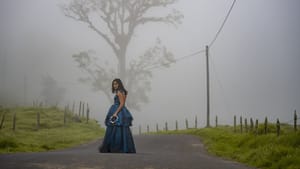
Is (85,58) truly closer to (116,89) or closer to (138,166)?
(116,89)

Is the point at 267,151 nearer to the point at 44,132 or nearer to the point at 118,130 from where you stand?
the point at 118,130

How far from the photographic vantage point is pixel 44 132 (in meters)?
28.1

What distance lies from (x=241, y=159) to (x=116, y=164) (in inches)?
206

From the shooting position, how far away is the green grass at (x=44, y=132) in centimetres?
1805

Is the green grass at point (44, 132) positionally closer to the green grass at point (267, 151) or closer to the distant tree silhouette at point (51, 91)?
the green grass at point (267, 151)

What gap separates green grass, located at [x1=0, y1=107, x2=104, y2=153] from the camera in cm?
1805

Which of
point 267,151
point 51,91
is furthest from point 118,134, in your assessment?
point 51,91

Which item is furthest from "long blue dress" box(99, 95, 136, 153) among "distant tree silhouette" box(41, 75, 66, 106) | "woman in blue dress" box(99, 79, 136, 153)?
"distant tree silhouette" box(41, 75, 66, 106)

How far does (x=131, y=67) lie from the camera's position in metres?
46.3

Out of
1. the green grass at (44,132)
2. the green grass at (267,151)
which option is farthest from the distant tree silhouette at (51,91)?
the green grass at (267,151)

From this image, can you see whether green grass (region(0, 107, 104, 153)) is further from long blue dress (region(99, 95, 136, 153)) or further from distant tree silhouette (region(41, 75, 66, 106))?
distant tree silhouette (region(41, 75, 66, 106))

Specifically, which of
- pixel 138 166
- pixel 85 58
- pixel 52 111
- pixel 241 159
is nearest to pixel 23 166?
pixel 138 166

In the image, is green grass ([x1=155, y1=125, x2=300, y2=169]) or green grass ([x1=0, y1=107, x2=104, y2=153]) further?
green grass ([x1=0, y1=107, x2=104, y2=153])

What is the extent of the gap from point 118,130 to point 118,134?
0.13 meters
